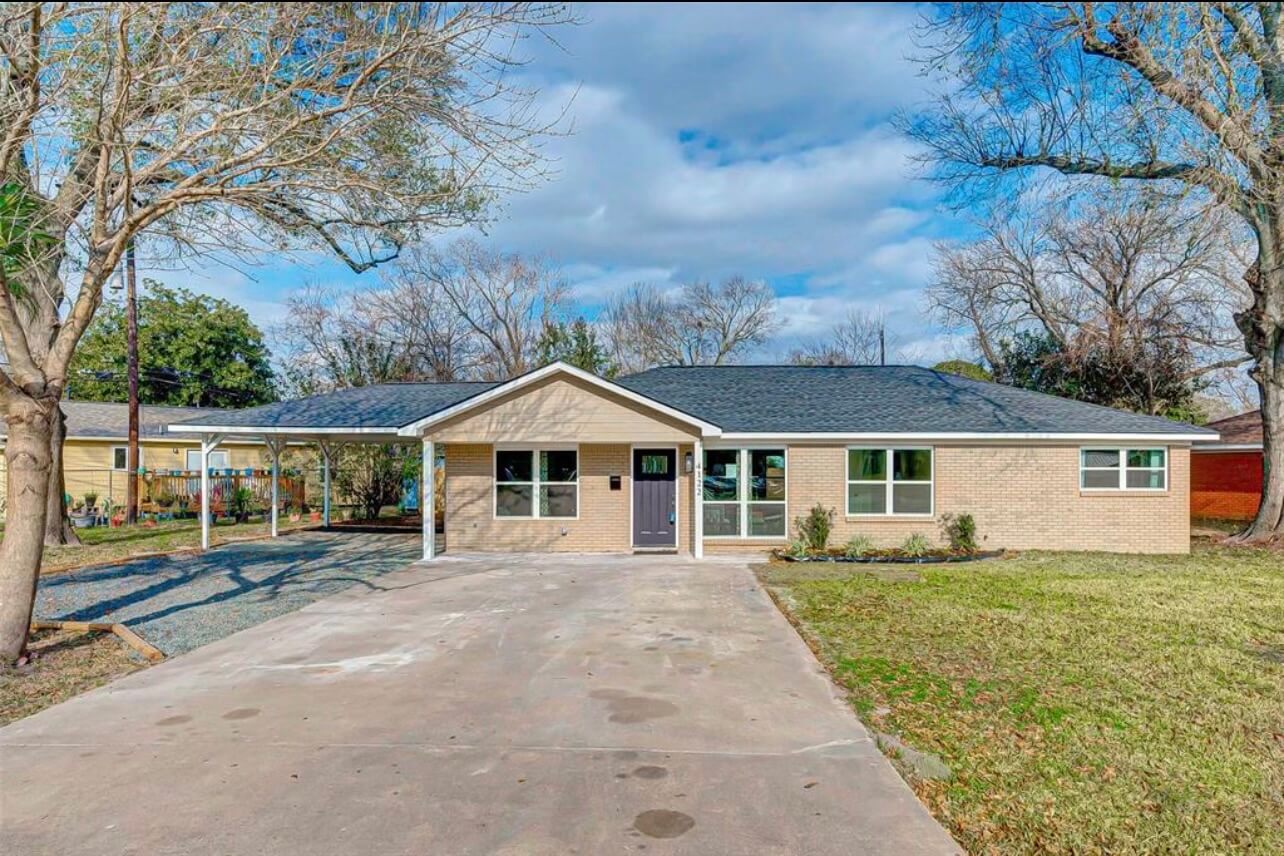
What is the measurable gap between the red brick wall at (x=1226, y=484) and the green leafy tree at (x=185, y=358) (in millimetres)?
42161

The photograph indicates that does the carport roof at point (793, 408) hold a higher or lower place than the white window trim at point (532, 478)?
higher

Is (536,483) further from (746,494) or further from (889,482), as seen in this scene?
(889,482)

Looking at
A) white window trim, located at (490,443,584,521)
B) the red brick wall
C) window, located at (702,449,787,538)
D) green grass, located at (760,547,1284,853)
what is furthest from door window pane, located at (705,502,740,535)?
the red brick wall

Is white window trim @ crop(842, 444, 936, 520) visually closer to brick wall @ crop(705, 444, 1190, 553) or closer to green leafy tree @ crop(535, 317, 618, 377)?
brick wall @ crop(705, 444, 1190, 553)

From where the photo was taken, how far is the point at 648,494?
14820 millimetres

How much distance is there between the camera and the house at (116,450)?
79.0 ft

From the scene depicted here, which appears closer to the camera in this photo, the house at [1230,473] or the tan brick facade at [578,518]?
the tan brick facade at [578,518]

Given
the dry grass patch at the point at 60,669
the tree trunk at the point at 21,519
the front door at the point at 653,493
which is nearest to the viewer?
the dry grass patch at the point at 60,669

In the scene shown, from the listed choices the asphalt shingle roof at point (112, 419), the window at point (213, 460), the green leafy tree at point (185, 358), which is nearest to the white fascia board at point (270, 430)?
the asphalt shingle roof at point (112, 419)

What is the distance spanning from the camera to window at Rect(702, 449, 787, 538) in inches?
581

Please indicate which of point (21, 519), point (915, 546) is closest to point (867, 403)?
point (915, 546)

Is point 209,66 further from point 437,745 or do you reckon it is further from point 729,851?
point 729,851

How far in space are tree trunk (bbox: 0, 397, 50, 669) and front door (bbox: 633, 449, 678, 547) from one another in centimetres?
973

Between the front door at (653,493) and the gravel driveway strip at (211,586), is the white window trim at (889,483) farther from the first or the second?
the gravel driveway strip at (211,586)
